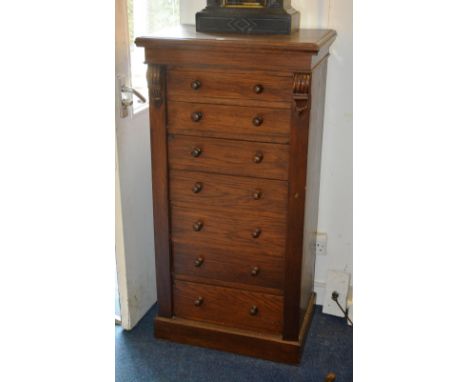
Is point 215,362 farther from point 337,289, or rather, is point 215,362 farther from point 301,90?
point 301,90

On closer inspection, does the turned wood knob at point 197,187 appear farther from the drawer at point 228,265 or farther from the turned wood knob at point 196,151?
the drawer at point 228,265

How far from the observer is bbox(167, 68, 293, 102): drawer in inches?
70.1

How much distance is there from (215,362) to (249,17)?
131cm

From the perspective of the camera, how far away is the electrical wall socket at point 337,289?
2.38 m

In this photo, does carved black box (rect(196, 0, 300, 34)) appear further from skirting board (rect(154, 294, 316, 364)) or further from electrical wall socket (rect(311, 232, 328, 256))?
skirting board (rect(154, 294, 316, 364))

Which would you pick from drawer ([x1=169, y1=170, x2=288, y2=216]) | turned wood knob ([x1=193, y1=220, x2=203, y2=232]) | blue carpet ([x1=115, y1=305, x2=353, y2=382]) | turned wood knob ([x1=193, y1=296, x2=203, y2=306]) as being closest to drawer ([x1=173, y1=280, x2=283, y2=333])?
turned wood knob ([x1=193, y1=296, x2=203, y2=306])

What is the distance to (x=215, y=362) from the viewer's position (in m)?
2.14

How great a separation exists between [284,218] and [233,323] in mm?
513

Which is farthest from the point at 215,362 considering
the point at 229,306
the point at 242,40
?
the point at 242,40

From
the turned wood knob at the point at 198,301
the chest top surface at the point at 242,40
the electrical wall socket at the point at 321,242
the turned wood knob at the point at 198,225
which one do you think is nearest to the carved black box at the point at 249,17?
the chest top surface at the point at 242,40

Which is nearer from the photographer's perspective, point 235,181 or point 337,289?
point 235,181

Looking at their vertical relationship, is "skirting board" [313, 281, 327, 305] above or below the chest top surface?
below

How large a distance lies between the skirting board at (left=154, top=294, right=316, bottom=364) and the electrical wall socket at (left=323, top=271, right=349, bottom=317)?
181mm
